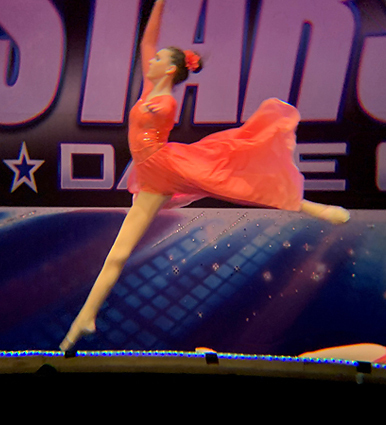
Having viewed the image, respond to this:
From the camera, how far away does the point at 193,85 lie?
2053mm

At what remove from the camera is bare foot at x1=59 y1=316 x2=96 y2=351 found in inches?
83.9

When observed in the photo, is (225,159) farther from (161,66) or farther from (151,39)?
(151,39)

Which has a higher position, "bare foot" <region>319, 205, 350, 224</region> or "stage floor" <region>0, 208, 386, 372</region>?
"bare foot" <region>319, 205, 350, 224</region>

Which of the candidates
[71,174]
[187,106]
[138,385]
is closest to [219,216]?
[187,106]

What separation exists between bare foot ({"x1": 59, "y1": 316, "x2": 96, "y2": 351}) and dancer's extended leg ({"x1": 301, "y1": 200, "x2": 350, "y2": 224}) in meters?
1.32

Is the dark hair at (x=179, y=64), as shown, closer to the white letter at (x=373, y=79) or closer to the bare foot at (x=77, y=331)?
the white letter at (x=373, y=79)

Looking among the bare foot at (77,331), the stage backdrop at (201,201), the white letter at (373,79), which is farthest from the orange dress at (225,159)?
the bare foot at (77,331)

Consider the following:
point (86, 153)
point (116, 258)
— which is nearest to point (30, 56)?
point (86, 153)

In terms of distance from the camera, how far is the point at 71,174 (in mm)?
2135

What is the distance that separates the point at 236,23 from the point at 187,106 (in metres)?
0.50

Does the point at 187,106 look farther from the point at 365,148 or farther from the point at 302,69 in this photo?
the point at 365,148

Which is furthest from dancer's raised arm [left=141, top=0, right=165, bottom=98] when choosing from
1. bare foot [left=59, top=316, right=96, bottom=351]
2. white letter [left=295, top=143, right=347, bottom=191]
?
bare foot [left=59, top=316, right=96, bottom=351]

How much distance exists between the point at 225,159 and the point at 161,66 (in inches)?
23.2

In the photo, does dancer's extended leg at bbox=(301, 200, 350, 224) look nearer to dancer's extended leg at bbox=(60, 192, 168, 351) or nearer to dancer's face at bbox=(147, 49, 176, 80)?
dancer's extended leg at bbox=(60, 192, 168, 351)
